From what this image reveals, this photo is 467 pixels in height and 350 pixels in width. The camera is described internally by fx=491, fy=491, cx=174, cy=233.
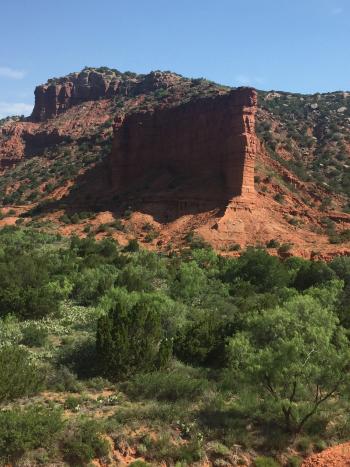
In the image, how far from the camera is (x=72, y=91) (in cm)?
8981

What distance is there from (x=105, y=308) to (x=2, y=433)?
12.0 m

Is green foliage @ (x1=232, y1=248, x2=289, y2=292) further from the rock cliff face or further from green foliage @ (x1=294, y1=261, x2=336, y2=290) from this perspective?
the rock cliff face

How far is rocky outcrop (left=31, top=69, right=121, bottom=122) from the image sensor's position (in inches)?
3440

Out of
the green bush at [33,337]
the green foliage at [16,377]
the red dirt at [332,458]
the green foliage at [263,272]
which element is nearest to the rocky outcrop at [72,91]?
the green foliage at [263,272]

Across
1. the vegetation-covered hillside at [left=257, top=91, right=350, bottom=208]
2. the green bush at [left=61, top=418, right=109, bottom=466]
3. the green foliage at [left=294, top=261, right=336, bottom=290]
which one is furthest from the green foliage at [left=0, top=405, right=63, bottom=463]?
the vegetation-covered hillside at [left=257, top=91, right=350, bottom=208]

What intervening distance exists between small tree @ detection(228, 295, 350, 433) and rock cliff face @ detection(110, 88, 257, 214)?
28.2 meters

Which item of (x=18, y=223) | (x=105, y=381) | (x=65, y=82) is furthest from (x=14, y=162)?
(x=105, y=381)

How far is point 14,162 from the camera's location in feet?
266

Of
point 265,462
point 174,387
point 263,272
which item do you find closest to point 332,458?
point 265,462

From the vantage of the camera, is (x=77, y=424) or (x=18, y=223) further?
(x=18, y=223)

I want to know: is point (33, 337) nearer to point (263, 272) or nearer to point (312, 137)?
point (263, 272)

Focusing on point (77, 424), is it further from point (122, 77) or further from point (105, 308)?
point (122, 77)

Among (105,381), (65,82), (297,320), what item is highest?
(65,82)

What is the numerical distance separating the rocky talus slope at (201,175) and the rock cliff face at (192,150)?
0.12 metres
